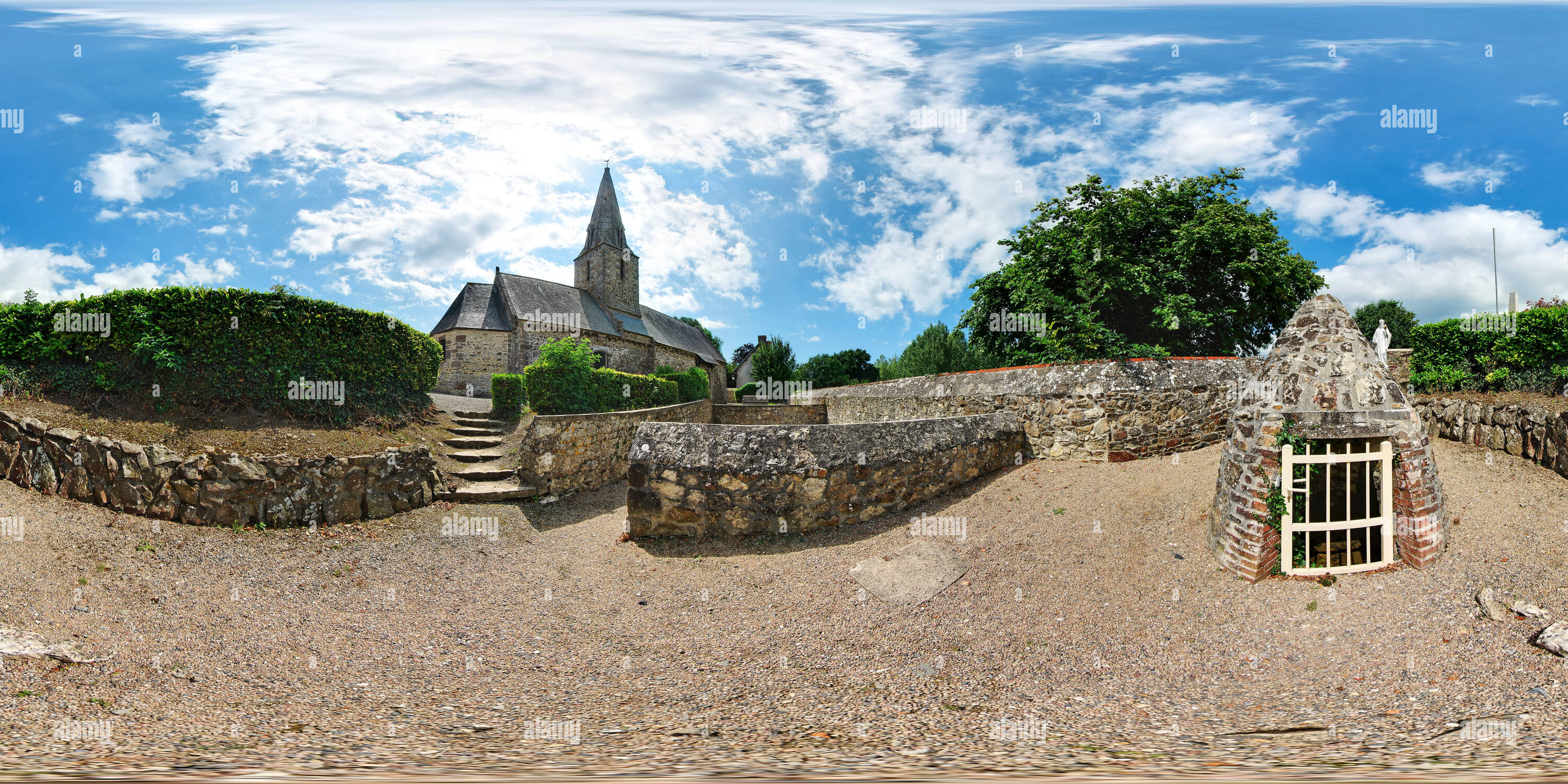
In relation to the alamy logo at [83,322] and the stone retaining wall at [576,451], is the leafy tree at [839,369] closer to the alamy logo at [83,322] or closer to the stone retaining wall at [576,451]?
the stone retaining wall at [576,451]

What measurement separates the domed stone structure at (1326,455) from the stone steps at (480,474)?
1091 cm

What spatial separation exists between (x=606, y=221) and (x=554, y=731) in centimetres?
3893

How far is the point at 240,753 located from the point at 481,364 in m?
28.9

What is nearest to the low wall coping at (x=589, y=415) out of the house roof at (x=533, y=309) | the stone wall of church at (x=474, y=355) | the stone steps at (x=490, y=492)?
the stone steps at (x=490, y=492)

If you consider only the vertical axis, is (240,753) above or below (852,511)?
below

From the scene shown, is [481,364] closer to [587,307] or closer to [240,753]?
[587,307]

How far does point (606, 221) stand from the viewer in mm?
39438

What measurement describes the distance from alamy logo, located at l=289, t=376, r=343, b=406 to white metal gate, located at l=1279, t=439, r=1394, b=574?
45.8 ft

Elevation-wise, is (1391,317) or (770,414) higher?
(1391,317)

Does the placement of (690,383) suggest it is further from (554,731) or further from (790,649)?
(554,731)

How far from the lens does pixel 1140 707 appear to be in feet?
15.1

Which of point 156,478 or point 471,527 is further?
point 471,527

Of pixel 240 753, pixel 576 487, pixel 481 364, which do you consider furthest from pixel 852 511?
pixel 481 364
